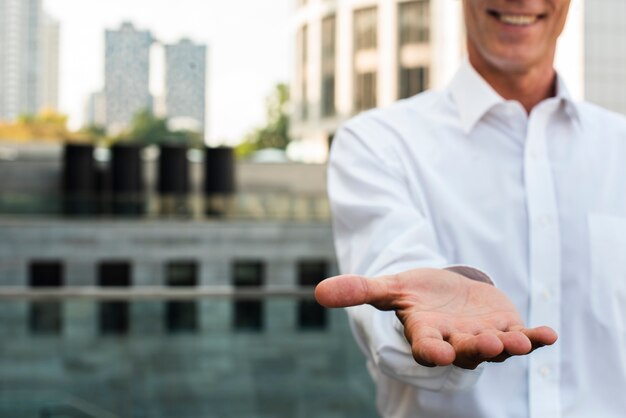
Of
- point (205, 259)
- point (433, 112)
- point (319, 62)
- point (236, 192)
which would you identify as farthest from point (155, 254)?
point (433, 112)

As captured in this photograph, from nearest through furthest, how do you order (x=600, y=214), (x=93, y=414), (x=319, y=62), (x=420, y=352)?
(x=420, y=352)
(x=600, y=214)
(x=93, y=414)
(x=319, y=62)

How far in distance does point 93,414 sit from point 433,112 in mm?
2671

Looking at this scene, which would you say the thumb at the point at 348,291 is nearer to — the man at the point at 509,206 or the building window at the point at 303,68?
the man at the point at 509,206

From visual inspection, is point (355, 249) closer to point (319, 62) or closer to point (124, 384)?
point (124, 384)

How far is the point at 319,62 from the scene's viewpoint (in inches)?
1278

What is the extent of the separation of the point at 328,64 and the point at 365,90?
1.65 m

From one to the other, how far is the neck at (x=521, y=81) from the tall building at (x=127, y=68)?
83 centimetres

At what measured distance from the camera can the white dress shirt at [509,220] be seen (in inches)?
56.9

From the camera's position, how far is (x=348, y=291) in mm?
1038

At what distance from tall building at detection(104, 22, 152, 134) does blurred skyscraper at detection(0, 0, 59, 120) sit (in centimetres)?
545

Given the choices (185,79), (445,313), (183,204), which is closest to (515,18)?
(445,313)

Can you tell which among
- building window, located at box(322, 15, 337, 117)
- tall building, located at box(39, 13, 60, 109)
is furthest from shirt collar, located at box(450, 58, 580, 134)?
building window, located at box(322, 15, 337, 117)

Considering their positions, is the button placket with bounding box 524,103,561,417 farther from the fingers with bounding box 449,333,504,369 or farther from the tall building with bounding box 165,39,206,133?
the tall building with bounding box 165,39,206,133

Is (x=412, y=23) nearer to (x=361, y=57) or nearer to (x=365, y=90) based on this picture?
(x=361, y=57)
